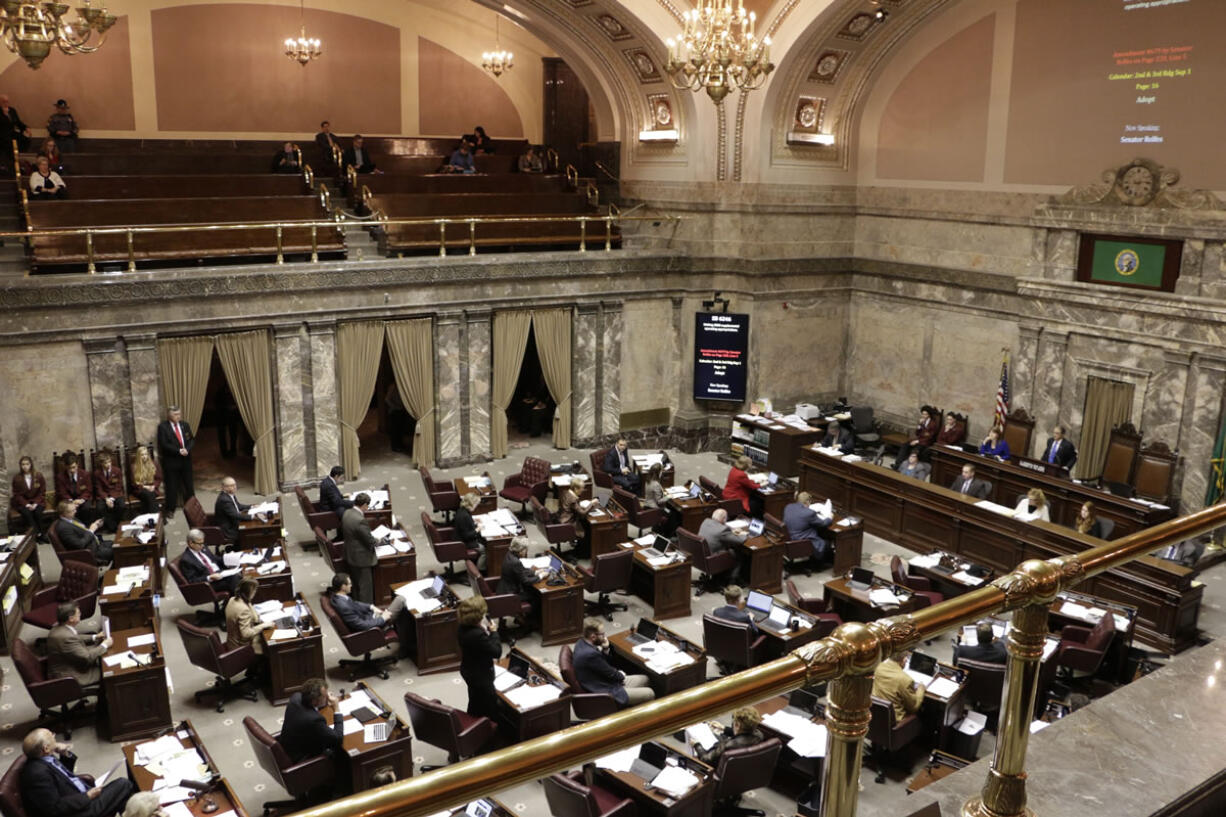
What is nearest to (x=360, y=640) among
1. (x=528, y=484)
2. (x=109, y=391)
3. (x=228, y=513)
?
(x=228, y=513)

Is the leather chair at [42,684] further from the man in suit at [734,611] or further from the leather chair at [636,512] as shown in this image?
the leather chair at [636,512]

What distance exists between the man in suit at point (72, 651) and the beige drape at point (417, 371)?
7.28m

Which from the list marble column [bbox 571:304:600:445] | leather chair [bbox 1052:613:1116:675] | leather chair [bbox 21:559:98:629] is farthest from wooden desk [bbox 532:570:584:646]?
marble column [bbox 571:304:600:445]

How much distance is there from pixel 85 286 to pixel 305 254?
3.12 m

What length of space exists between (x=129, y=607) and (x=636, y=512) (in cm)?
568

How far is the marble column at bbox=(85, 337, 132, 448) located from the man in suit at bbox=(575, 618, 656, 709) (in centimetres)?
834

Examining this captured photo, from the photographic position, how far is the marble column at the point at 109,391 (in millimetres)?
13062

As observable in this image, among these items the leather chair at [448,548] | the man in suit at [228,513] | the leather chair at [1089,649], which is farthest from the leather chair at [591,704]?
the man in suit at [228,513]

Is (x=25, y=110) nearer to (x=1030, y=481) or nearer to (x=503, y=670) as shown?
(x=503, y=670)

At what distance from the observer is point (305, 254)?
48.9 feet

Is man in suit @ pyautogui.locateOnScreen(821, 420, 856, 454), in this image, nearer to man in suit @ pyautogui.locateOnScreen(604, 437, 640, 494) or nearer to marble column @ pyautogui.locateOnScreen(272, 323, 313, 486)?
man in suit @ pyautogui.locateOnScreen(604, 437, 640, 494)

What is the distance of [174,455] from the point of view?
1344 cm

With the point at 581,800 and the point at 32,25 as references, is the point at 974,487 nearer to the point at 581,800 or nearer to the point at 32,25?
the point at 581,800

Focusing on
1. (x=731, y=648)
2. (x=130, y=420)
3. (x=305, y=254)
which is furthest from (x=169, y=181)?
(x=731, y=648)
